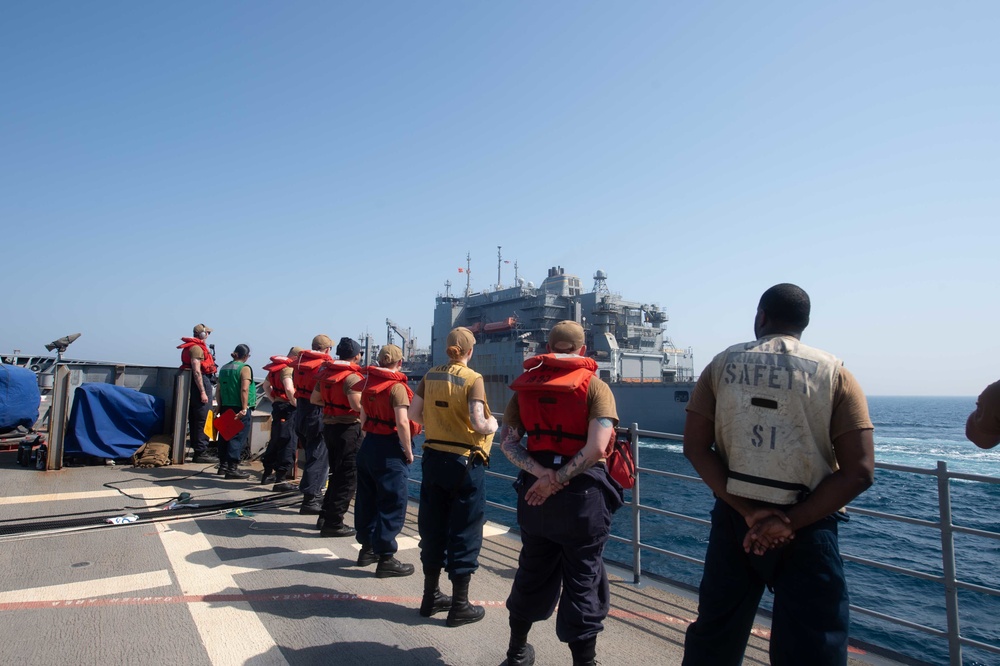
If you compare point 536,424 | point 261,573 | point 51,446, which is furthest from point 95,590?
point 51,446

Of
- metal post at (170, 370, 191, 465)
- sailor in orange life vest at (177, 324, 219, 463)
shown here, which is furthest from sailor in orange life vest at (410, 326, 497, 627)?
metal post at (170, 370, 191, 465)

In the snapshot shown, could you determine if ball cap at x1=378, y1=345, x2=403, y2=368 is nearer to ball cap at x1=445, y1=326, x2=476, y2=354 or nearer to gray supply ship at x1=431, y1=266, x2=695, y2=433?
ball cap at x1=445, y1=326, x2=476, y2=354

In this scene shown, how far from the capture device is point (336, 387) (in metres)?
5.29

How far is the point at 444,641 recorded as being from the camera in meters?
3.28

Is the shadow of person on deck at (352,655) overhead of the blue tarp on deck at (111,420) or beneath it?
beneath

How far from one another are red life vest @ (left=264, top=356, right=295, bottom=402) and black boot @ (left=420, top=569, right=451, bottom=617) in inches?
180

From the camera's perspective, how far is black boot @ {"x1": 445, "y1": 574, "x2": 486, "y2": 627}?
3486mm

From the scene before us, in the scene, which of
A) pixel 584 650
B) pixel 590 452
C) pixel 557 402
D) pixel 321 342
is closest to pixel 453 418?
pixel 557 402

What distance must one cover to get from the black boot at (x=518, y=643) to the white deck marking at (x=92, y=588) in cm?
253

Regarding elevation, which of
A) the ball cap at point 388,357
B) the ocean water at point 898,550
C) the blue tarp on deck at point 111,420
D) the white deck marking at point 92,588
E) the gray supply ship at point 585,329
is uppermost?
the gray supply ship at point 585,329

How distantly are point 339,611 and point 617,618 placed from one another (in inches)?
70.2

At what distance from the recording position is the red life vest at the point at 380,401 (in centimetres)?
432

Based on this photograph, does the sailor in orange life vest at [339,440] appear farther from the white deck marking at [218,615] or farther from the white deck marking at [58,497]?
the white deck marking at [58,497]

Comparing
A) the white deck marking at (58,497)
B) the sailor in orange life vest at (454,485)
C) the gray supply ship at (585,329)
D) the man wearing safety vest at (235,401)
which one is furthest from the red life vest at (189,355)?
the gray supply ship at (585,329)
